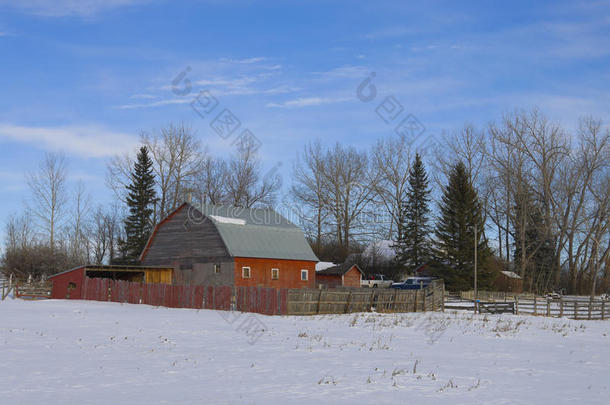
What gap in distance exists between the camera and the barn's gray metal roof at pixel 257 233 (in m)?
46.1

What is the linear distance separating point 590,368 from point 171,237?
37.4 m

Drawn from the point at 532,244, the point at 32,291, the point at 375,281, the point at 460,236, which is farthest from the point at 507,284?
the point at 32,291

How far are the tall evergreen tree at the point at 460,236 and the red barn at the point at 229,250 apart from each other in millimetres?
16521

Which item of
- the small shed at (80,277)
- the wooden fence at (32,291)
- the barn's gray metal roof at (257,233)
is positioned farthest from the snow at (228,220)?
the wooden fence at (32,291)

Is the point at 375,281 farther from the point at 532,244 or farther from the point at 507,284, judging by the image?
the point at 532,244

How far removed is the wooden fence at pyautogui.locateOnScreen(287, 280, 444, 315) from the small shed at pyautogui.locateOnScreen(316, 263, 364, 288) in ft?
84.8

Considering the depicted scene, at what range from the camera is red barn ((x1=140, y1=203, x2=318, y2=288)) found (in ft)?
149

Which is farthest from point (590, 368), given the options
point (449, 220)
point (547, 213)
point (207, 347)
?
point (547, 213)

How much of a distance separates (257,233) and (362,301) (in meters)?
15.9

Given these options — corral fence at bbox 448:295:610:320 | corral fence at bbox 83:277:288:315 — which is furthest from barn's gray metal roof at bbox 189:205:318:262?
corral fence at bbox 448:295:610:320

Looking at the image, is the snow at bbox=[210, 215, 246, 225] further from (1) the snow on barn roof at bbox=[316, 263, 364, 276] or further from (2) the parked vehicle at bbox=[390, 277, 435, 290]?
(1) the snow on barn roof at bbox=[316, 263, 364, 276]

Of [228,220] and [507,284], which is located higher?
[228,220]

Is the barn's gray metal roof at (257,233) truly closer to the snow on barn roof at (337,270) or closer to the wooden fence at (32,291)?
the wooden fence at (32,291)

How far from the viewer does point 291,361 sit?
15.9m
